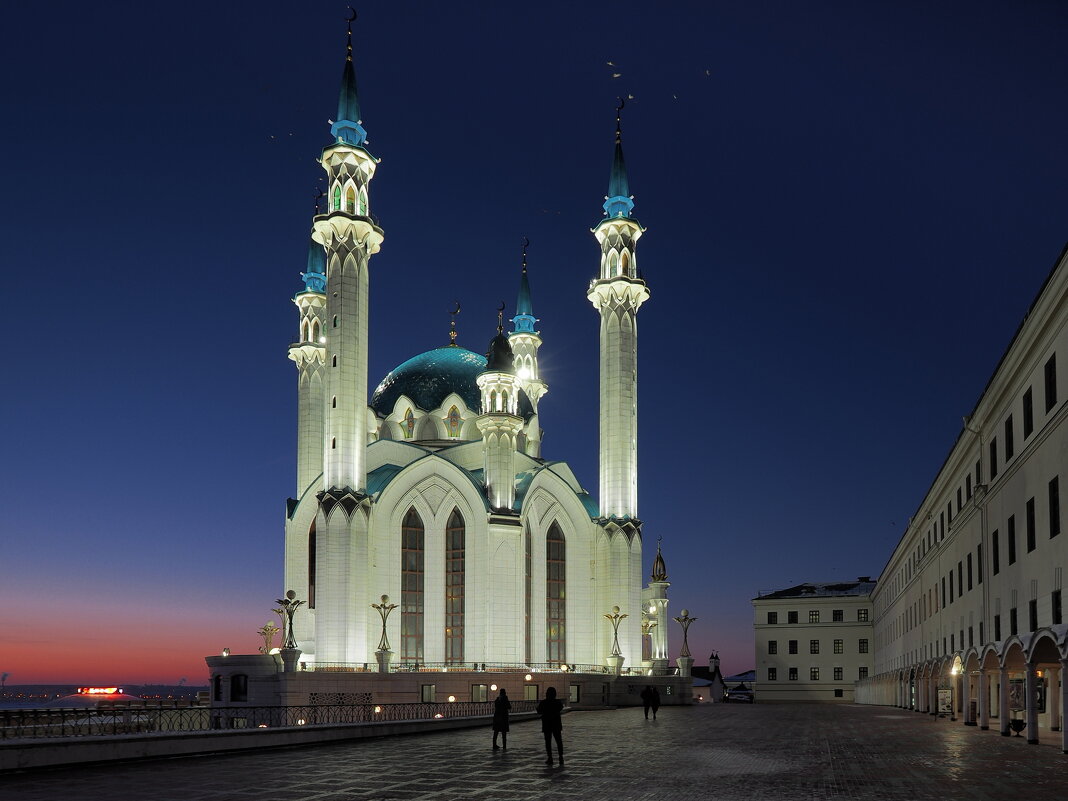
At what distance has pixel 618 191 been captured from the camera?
81.4 m

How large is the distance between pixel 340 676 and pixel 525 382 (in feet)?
118

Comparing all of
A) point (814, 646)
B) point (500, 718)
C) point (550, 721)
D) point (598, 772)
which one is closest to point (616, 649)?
point (814, 646)

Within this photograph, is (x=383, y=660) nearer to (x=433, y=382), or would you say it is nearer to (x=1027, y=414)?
(x=433, y=382)

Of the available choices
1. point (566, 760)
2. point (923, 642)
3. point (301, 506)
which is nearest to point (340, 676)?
point (301, 506)

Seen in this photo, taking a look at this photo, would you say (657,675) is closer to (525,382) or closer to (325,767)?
(525,382)

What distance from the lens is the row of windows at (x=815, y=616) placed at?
10562 cm

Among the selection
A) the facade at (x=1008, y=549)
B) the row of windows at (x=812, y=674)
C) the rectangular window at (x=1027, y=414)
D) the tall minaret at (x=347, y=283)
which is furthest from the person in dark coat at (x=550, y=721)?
the row of windows at (x=812, y=674)

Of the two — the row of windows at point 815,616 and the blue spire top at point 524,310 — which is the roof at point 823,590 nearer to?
the row of windows at point 815,616

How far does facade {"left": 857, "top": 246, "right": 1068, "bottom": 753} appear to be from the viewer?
95.9 feet

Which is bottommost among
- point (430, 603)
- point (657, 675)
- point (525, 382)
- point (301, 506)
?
point (657, 675)

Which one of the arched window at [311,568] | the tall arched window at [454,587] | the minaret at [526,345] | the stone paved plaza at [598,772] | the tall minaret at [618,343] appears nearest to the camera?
the stone paved plaza at [598,772]

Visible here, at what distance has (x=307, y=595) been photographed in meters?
71.1

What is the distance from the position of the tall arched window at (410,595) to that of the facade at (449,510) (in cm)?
9

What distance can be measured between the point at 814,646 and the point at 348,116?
66.3 metres
